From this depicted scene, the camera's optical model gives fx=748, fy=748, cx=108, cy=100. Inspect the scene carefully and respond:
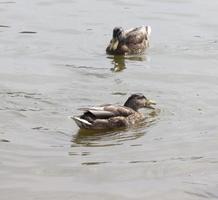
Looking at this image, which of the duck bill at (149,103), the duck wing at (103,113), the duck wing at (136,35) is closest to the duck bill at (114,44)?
the duck wing at (136,35)

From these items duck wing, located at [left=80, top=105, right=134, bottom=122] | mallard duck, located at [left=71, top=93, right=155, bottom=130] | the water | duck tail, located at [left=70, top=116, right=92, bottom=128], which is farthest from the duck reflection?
duck tail, located at [left=70, top=116, right=92, bottom=128]

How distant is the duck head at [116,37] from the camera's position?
1353cm

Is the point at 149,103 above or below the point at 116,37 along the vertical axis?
below

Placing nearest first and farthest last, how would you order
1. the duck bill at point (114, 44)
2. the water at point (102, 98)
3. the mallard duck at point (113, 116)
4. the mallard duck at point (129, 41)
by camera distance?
the water at point (102, 98) → the mallard duck at point (113, 116) → the duck bill at point (114, 44) → the mallard duck at point (129, 41)

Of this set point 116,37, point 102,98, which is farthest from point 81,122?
point 116,37

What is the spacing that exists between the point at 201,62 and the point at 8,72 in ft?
10.9

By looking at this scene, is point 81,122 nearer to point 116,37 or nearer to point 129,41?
point 116,37

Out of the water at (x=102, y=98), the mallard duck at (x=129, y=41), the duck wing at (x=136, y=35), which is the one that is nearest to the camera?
the water at (x=102, y=98)

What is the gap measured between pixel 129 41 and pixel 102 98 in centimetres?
409

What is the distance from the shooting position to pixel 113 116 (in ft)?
30.2

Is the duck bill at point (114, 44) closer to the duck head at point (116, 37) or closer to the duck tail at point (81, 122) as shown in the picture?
the duck head at point (116, 37)

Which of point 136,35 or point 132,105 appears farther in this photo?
point 136,35

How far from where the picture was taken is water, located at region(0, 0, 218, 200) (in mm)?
7078

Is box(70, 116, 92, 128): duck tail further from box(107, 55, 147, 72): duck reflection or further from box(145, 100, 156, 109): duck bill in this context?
box(107, 55, 147, 72): duck reflection
